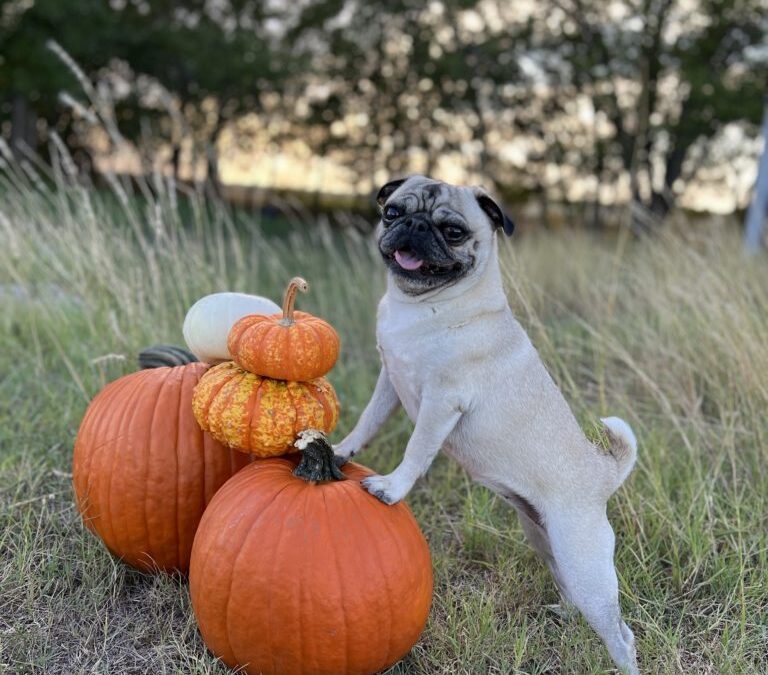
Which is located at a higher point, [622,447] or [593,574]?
[622,447]

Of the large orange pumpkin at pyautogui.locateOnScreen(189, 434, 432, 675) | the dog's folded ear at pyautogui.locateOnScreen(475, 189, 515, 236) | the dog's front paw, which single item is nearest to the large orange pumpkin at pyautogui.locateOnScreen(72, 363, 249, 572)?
the large orange pumpkin at pyautogui.locateOnScreen(189, 434, 432, 675)

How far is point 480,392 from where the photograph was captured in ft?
7.82

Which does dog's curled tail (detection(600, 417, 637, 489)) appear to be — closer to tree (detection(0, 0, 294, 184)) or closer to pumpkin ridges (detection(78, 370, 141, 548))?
pumpkin ridges (detection(78, 370, 141, 548))

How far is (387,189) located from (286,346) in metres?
0.71

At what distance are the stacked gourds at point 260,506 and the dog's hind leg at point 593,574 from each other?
442 millimetres

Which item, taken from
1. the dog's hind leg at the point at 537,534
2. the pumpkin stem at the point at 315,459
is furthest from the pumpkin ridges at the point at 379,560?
the dog's hind leg at the point at 537,534

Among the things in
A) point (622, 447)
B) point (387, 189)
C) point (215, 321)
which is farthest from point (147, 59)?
point (622, 447)

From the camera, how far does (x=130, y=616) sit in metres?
2.64

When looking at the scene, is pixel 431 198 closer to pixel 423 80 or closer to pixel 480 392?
pixel 480 392

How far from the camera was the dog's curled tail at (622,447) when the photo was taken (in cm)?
262

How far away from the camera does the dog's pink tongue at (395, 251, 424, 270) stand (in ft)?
7.63

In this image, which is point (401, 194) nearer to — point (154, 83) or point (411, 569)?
point (411, 569)

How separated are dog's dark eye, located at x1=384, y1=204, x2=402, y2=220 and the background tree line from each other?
40.3ft

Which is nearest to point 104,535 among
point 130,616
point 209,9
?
point 130,616
